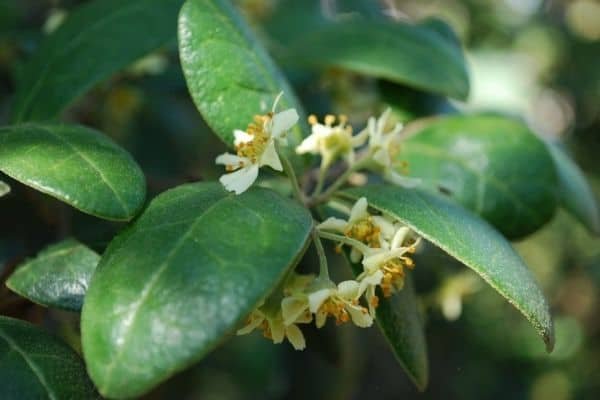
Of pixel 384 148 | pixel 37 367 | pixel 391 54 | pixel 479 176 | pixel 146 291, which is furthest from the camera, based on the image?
pixel 391 54

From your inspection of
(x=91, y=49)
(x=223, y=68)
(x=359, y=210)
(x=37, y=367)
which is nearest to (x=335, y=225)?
(x=359, y=210)

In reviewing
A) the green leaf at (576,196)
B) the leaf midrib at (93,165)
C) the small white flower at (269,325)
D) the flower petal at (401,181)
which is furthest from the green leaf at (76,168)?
the green leaf at (576,196)

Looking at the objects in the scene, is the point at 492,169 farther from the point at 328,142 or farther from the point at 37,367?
the point at 37,367

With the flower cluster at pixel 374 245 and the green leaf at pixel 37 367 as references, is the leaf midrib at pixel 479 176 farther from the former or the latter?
the green leaf at pixel 37 367

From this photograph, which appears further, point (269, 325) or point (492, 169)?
point (492, 169)

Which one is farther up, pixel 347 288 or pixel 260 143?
pixel 260 143

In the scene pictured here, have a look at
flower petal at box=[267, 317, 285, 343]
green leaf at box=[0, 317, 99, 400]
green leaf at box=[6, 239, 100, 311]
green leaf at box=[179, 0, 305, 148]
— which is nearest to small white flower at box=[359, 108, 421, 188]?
green leaf at box=[179, 0, 305, 148]
